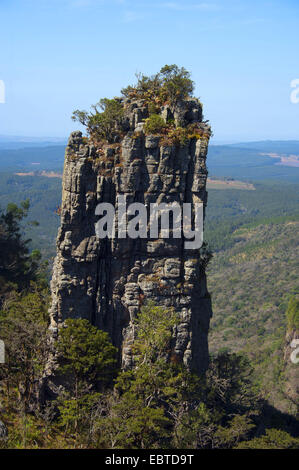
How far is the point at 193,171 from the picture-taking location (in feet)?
97.3

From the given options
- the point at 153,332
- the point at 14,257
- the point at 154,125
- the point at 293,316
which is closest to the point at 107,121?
the point at 154,125

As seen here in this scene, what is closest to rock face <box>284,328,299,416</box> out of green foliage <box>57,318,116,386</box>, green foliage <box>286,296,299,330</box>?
green foliage <box>286,296,299,330</box>

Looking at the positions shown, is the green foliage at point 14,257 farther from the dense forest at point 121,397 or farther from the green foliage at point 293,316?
the green foliage at point 293,316

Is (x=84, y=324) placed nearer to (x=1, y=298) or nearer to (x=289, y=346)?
(x=1, y=298)

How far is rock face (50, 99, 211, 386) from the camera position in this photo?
29.1 metres

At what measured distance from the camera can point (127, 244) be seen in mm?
29781

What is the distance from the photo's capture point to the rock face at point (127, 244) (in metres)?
29.1

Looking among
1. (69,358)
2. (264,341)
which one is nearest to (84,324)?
(69,358)

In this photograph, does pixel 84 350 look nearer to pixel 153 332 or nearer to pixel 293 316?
pixel 153 332

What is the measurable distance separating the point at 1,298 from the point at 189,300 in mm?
19016

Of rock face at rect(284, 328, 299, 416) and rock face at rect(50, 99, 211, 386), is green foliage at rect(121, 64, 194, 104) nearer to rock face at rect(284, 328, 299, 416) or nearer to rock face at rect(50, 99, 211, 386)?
rock face at rect(50, 99, 211, 386)

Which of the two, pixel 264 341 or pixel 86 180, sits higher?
pixel 86 180
